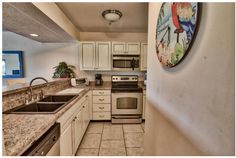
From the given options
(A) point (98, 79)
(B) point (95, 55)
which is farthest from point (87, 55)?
(A) point (98, 79)

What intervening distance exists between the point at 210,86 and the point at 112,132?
8.38 ft

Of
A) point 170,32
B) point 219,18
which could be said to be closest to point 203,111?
point 219,18

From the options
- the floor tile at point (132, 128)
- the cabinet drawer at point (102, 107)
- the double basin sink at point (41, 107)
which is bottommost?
the floor tile at point (132, 128)

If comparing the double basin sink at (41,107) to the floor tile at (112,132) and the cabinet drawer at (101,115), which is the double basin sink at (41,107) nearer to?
the floor tile at (112,132)

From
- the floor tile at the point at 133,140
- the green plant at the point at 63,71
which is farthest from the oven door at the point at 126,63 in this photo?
the floor tile at the point at 133,140

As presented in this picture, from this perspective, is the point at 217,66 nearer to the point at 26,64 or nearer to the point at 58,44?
the point at 58,44

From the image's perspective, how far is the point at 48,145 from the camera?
1.12 metres

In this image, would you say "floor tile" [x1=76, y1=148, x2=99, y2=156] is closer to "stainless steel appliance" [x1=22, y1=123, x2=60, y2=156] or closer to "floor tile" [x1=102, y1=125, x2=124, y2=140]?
"floor tile" [x1=102, y1=125, x2=124, y2=140]

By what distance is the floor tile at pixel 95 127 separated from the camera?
9.65 feet

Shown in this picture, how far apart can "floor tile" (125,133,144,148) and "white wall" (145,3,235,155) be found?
1.62m

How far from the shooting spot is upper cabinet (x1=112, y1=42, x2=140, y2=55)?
11.5ft

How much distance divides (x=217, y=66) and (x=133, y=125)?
2888 mm

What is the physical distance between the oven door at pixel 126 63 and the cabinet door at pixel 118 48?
7.5 inches

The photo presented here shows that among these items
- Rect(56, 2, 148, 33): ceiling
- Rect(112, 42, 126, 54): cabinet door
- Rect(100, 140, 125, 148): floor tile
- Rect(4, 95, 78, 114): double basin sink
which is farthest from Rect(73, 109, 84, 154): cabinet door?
Rect(112, 42, 126, 54): cabinet door
